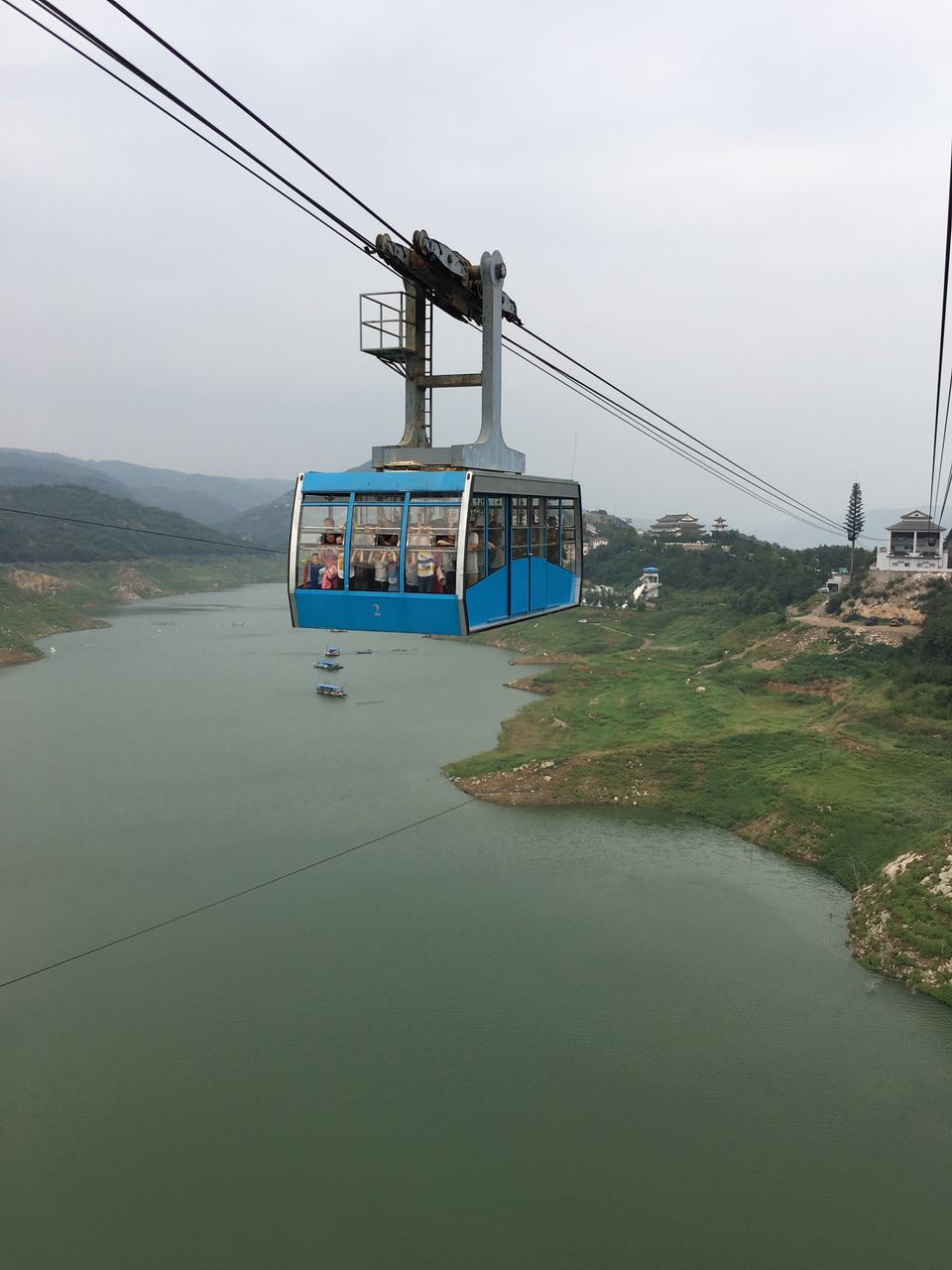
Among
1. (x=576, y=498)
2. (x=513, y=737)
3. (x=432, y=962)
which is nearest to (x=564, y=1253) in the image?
(x=432, y=962)

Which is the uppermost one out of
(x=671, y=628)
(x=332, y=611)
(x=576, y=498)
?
(x=576, y=498)

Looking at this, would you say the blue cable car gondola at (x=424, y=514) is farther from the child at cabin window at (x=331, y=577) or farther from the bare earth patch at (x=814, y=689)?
the bare earth patch at (x=814, y=689)

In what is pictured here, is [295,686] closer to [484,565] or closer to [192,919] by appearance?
[192,919]

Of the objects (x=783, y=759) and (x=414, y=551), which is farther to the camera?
(x=783, y=759)

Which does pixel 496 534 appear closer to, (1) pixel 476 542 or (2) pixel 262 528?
(1) pixel 476 542

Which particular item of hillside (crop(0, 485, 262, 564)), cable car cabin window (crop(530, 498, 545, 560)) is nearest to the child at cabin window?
cable car cabin window (crop(530, 498, 545, 560))

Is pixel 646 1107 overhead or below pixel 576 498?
below

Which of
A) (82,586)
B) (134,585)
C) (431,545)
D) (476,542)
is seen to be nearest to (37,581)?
(82,586)
